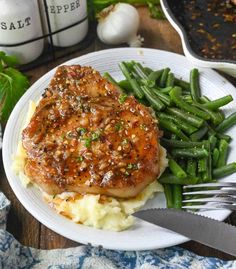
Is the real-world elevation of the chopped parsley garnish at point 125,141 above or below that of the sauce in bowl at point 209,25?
below

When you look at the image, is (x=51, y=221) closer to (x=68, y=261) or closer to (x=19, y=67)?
(x=68, y=261)

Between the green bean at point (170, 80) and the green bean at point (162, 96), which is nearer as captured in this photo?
the green bean at point (162, 96)

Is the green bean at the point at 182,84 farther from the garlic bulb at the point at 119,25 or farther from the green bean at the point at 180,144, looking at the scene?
the garlic bulb at the point at 119,25

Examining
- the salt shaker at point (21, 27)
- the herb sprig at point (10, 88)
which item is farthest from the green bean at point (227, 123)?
the salt shaker at point (21, 27)

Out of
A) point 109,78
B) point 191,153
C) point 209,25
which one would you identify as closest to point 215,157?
point 191,153

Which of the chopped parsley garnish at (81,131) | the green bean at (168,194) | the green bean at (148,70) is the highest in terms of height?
the chopped parsley garnish at (81,131)

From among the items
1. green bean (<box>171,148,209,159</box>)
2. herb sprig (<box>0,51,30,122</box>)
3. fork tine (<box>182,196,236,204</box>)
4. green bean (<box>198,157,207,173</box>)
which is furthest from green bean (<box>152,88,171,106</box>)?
herb sprig (<box>0,51,30,122</box>)

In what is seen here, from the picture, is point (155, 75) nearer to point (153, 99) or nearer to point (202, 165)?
point (153, 99)

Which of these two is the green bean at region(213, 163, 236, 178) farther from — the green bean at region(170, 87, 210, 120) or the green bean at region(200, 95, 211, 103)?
the green bean at region(200, 95, 211, 103)
